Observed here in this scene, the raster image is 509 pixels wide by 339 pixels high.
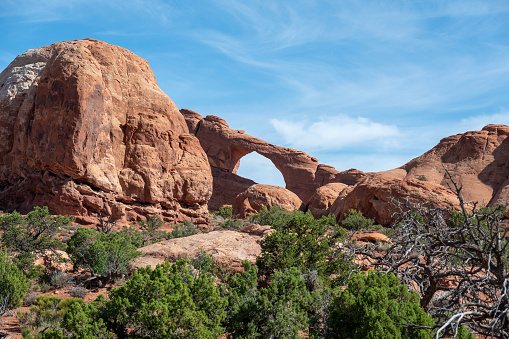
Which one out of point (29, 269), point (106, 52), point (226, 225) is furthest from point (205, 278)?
point (106, 52)

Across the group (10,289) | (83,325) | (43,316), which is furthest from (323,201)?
(83,325)

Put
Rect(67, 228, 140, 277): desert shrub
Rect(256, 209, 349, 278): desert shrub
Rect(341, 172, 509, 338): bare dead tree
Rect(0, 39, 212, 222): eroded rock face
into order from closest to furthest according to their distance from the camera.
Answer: Rect(341, 172, 509, 338): bare dead tree, Rect(256, 209, 349, 278): desert shrub, Rect(67, 228, 140, 277): desert shrub, Rect(0, 39, 212, 222): eroded rock face

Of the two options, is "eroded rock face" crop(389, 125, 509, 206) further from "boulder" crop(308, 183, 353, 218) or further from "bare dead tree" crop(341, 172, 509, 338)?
"bare dead tree" crop(341, 172, 509, 338)

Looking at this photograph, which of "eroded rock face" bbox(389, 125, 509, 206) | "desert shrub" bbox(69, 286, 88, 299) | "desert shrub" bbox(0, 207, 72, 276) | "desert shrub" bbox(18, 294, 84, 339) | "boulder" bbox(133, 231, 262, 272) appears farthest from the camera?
"eroded rock face" bbox(389, 125, 509, 206)

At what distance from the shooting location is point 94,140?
1833 cm

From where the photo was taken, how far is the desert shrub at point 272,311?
5.14m

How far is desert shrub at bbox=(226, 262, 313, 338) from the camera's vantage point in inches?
202

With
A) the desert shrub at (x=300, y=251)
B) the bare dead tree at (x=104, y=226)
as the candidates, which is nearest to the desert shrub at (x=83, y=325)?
the desert shrub at (x=300, y=251)

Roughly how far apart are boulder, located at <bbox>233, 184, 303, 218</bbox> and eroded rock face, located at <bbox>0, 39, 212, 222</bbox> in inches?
274

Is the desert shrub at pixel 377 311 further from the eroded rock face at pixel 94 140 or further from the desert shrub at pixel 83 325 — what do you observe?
the eroded rock face at pixel 94 140

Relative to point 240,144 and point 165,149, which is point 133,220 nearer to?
point 165,149

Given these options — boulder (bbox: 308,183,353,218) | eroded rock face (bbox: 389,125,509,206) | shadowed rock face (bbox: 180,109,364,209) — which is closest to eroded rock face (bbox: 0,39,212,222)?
boulder (bbox: 308,183,353,218)

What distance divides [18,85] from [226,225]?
46.2ft

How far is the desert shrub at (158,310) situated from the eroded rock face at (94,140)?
46.3ft
